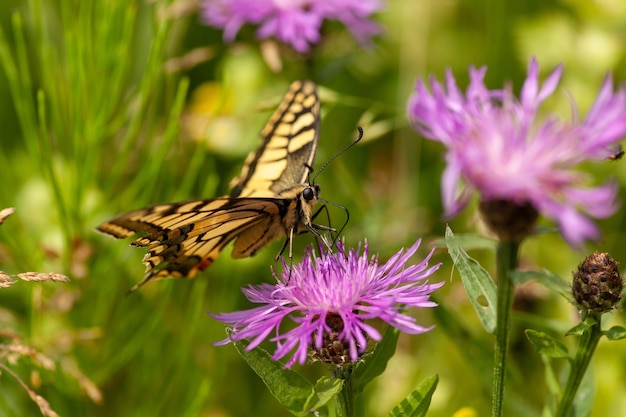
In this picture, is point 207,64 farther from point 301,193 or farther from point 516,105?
point 516,105

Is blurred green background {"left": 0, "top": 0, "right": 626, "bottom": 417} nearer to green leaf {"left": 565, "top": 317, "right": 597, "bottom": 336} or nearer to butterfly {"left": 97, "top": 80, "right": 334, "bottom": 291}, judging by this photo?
butterfly {"left": 97, "top": 80, "right": 334, "bottom": 291}

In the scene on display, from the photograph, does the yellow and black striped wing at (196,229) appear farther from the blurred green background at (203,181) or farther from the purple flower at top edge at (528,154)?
the purple flower at top edge at (528,154)

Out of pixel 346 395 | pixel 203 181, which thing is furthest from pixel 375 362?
pixel 203 181

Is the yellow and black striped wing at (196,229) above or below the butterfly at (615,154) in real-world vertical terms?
below

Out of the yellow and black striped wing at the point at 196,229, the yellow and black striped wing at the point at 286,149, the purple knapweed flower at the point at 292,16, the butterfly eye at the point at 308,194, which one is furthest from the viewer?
the purple knapweed flower at the point at 292,16

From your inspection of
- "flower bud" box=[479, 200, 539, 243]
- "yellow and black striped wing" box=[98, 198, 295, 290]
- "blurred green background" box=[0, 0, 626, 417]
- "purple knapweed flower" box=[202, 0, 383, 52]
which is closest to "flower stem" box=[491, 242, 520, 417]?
"flower bud" box=[479, 200, 539, 243]

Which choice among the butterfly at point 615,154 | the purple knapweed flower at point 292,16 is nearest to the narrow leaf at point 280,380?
the butterfly at point 615,154

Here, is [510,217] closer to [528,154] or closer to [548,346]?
[528,154]
